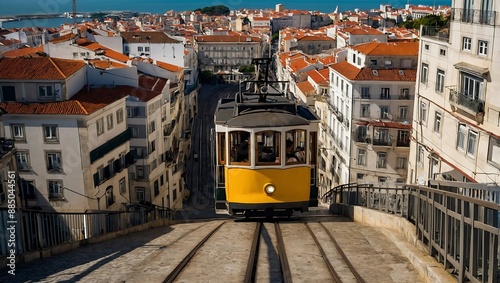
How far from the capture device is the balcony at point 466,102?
21.0 m

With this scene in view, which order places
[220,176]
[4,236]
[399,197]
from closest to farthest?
[4,236], [399,197], [220,176]

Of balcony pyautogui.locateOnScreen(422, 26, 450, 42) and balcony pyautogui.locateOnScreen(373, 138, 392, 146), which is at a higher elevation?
balcony pyautogui.locateOnScreen(422, 26, 450, 42)

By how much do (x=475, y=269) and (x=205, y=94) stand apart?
83.4 metres

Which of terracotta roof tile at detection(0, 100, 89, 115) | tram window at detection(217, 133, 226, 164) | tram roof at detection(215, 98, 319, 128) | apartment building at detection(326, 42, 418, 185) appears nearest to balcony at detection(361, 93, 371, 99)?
apartment building at detection(326, 42, 418, 185)

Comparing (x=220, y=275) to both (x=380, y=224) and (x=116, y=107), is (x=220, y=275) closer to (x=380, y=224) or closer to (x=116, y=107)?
(x=380, y=224)

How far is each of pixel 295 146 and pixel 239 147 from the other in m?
1.48

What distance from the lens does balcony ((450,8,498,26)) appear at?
68.1ft

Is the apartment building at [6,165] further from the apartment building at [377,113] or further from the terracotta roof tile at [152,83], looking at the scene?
the apartment building at [377,113]

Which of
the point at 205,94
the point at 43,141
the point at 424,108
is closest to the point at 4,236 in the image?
the point at 43,141

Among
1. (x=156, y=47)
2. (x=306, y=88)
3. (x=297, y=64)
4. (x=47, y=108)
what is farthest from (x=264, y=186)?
(x=156, y=47)

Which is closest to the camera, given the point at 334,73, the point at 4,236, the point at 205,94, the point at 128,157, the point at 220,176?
the point at 4,236

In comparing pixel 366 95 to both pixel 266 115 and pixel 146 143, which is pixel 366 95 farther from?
pixel 266 115

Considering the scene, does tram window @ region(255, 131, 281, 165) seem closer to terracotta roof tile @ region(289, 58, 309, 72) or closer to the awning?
the awning

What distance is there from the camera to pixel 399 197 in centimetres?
1415
